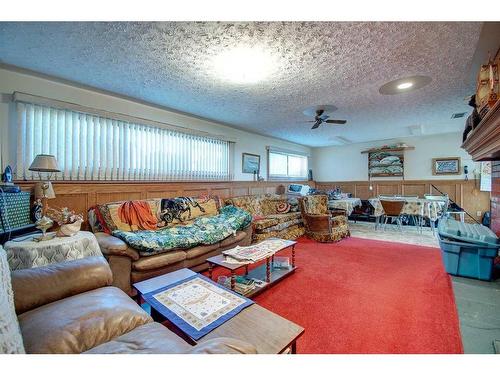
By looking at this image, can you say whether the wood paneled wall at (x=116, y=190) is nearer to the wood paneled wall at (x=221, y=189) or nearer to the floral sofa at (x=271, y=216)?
the wood paneled wall at (x=221, y=189)

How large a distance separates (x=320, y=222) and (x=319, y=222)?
2 centimetres

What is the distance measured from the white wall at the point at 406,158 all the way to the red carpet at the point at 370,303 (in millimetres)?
3363

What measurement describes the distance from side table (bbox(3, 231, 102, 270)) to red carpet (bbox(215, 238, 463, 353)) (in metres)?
1.66

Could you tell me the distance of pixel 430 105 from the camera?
3432 mm

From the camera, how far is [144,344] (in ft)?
3.14

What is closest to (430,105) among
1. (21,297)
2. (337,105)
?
(337,105)

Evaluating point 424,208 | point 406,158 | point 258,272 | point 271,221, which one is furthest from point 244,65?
point 406,158

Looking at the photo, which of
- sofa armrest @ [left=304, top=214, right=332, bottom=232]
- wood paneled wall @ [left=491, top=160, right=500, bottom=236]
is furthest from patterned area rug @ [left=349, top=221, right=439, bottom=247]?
wood paneled wall @ [left=491, top=160, right=500, bottom=236]

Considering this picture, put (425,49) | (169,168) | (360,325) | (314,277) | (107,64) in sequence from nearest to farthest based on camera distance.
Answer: (360,325)
(425,49)
(107,64)
(314,277)
(169,168)

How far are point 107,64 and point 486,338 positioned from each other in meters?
3.88

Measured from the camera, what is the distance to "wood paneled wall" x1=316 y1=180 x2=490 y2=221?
5109 millimetres

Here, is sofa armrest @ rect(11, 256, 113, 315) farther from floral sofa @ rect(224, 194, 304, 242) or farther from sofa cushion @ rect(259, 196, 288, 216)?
sofa cushion @ rect(259, 196, 288, 216)

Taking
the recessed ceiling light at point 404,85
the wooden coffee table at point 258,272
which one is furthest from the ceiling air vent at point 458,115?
the wooden coffee table at point 258,272
